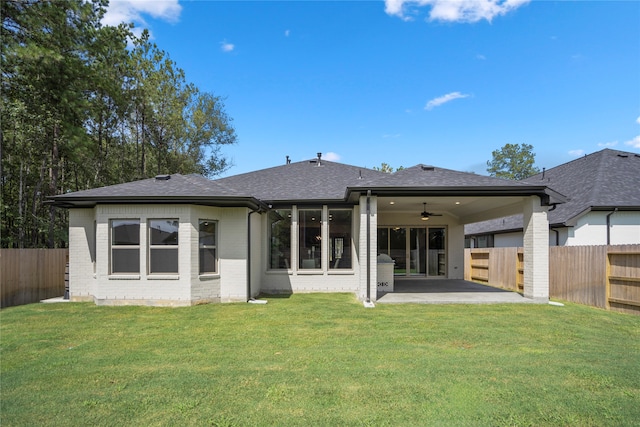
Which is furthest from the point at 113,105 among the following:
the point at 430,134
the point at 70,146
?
the point at 430,134

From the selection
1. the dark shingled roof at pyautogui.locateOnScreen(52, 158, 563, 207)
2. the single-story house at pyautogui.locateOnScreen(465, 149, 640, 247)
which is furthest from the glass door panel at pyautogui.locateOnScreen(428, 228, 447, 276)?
the dark shingled roof at pyautogui.locateOnScreen(52, 158, 563, 207)

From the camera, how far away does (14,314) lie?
867cm

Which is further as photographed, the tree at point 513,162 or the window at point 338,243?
the tree at point 513,162

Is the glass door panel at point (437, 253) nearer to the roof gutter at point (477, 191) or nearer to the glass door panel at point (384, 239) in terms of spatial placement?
the glass door panel at point (384, 239)

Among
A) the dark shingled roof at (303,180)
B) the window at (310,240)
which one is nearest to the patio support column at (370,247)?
the dark shingled roof at (303,180)

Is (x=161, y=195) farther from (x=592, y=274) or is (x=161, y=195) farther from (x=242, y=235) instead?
(x=592, y=274)

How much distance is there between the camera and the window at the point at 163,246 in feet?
31.1

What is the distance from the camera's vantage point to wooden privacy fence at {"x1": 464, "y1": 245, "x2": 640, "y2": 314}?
838cm

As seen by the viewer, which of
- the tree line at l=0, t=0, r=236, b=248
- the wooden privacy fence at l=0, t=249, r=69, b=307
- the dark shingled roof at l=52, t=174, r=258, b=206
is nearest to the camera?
the dark shingled roof at l=52, t=174, r=258, b=206

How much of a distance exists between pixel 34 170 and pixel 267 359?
795 inches

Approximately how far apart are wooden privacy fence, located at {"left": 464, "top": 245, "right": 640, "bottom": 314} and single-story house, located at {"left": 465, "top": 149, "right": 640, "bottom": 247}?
A: 7.82ft

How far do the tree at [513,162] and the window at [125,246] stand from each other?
176ft

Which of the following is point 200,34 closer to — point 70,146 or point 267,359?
point 70,146

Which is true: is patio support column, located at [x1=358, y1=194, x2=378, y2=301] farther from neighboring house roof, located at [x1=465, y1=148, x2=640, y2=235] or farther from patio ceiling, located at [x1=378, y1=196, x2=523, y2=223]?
neighboring house roof, located at [x1=465, y1=148, x2=640, y2=235]
